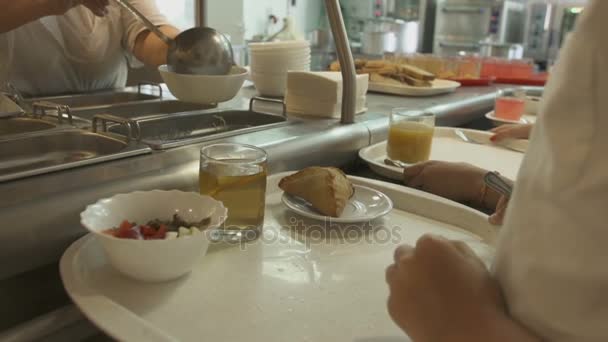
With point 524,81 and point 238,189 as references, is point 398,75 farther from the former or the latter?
point 238,189

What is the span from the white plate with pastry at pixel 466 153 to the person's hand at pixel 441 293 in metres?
0.54

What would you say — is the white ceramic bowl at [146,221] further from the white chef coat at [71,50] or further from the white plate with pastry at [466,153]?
the white chef coat at [71,50]

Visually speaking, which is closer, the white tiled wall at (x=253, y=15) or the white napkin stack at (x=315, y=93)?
the white napkin stack at (x=315, y=93)

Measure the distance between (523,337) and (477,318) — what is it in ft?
0.11

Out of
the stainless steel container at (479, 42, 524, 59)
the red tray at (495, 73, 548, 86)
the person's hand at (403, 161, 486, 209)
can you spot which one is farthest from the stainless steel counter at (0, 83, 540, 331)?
the stainless steel container at (479, 42, 524, 59)

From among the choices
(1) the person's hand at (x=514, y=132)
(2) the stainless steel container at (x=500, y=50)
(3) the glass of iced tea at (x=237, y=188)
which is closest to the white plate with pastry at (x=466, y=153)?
(1) the person's hand at (x=514, y=132)

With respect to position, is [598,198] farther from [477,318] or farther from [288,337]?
[288,337]

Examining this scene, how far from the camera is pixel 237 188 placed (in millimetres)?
661

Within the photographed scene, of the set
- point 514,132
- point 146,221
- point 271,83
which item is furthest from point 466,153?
point 146,221

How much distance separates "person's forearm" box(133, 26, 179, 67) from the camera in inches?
58.6

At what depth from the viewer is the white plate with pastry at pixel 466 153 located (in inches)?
40.1

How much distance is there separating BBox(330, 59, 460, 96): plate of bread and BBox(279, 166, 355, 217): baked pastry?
915 mm

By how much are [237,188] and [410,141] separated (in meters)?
0.46

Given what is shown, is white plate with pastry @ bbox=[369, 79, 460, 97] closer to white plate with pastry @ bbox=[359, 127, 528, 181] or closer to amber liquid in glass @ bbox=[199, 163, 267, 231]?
white plate with pastry @ bbox=[359, 127, 528, 181]
